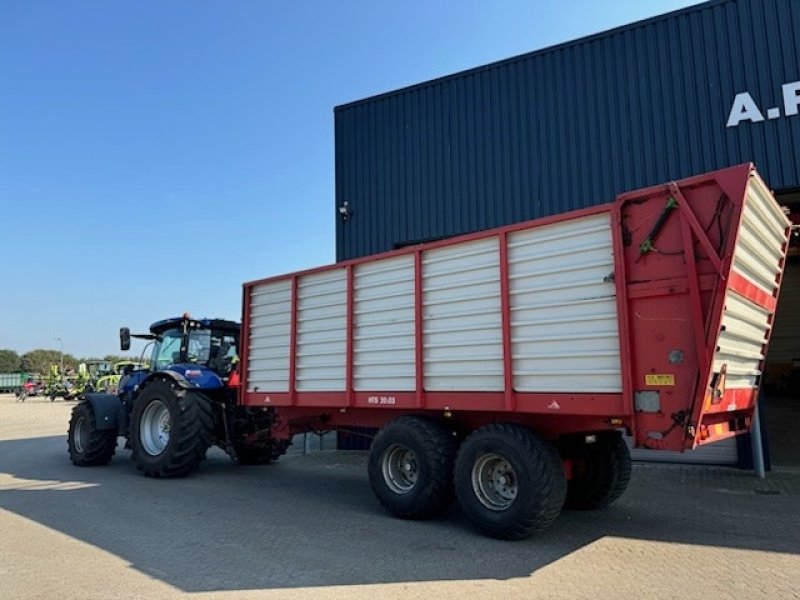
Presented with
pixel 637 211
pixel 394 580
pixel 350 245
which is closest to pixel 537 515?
pixel 394 580

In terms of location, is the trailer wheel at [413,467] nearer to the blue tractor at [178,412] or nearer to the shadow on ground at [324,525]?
the shadow on ground at [324,525]

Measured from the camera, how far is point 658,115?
10.4 metres

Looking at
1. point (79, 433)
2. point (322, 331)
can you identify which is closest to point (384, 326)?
point (322, 331)

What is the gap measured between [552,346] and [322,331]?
3.27m

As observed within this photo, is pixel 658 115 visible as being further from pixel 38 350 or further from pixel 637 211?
pixel 38 350

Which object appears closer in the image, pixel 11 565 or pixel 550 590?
pixel 550 590

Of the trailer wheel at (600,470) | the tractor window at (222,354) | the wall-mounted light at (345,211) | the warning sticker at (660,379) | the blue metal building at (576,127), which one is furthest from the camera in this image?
the wall-mounted light at (345,211)

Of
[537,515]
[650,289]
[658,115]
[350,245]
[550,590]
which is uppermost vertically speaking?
[658,115]

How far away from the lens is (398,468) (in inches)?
273

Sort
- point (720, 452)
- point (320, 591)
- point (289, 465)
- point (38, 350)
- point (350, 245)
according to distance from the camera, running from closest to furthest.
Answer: point (320, 591), point (720, 452), point (289, 465), point (350, 245), point (38, 350)

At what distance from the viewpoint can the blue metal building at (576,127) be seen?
31.8 ft

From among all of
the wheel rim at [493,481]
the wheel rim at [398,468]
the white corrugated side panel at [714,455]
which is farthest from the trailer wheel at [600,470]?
the white corrugated side panel at [714,455]

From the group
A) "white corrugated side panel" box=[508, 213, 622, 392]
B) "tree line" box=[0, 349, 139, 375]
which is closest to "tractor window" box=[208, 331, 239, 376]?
"white corrugated side panel" box=[508, 213, 622, 392]

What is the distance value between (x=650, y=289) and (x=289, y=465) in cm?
796
